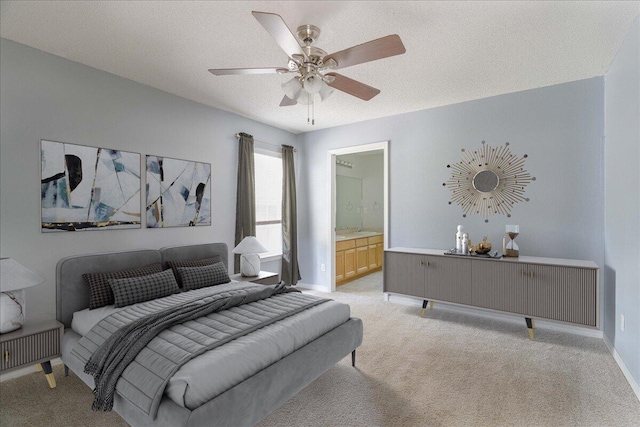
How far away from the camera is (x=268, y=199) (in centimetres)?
525

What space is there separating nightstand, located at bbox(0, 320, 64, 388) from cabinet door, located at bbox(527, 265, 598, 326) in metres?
4.32

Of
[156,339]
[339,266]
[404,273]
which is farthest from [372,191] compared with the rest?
[156,339]

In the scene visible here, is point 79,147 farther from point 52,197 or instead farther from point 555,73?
point 555,73

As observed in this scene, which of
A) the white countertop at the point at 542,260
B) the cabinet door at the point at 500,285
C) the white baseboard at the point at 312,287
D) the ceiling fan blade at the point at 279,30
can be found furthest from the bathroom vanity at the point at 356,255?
the ceiling fan blade at the point at 279,30

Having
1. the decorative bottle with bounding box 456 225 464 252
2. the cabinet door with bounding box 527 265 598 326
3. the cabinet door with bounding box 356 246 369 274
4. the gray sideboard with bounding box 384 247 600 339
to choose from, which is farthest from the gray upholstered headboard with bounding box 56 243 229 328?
the cabinet door with bounding box 527 265 598 326

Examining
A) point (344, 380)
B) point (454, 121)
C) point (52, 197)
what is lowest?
point (344, 380)

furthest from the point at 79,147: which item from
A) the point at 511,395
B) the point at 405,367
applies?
the point at 511,395

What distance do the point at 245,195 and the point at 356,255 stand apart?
2.67 m

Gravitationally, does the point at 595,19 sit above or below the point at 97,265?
above

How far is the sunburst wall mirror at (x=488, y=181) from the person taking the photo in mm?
3852

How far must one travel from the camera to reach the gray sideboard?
3.11m

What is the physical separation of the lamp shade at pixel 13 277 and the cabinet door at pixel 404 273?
3.60 metres

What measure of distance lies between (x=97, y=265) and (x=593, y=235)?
5.02 meters

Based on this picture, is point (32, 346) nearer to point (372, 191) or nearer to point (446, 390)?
point (446, 390)
